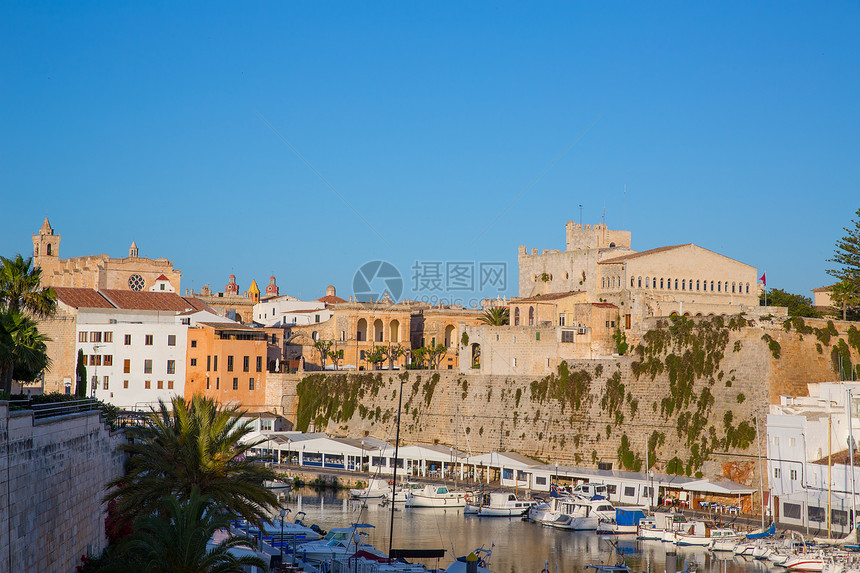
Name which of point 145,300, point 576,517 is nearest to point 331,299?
point 145,300

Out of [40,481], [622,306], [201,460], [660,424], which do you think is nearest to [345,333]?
[622,306]

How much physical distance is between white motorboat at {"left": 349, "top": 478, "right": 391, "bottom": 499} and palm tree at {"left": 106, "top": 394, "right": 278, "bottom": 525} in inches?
885

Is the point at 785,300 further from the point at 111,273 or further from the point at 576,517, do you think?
the point at 111,273

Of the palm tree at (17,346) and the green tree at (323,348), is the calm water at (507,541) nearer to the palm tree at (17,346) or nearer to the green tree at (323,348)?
the palm tree at (17,346)

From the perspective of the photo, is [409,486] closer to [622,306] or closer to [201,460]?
[622,306]

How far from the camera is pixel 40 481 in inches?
681

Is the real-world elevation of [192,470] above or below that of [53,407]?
below

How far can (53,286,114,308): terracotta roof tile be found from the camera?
198ft

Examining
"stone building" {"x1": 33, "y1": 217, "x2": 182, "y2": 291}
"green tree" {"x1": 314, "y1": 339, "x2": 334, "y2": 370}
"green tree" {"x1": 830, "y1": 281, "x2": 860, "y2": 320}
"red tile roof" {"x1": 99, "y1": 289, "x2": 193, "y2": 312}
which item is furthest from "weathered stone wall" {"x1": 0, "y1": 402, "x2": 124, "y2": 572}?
"stone building" {"x1": 33, "y1": 217, "x2": 182, "y2": 291}

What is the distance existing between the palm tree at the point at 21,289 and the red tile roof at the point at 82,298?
33.9m

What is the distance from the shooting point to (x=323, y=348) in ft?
223

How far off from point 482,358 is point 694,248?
44.1ft

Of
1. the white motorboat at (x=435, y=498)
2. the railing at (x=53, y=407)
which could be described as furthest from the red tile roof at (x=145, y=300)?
the railing at (x=53, y=407)

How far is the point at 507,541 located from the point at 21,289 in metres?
18.5
